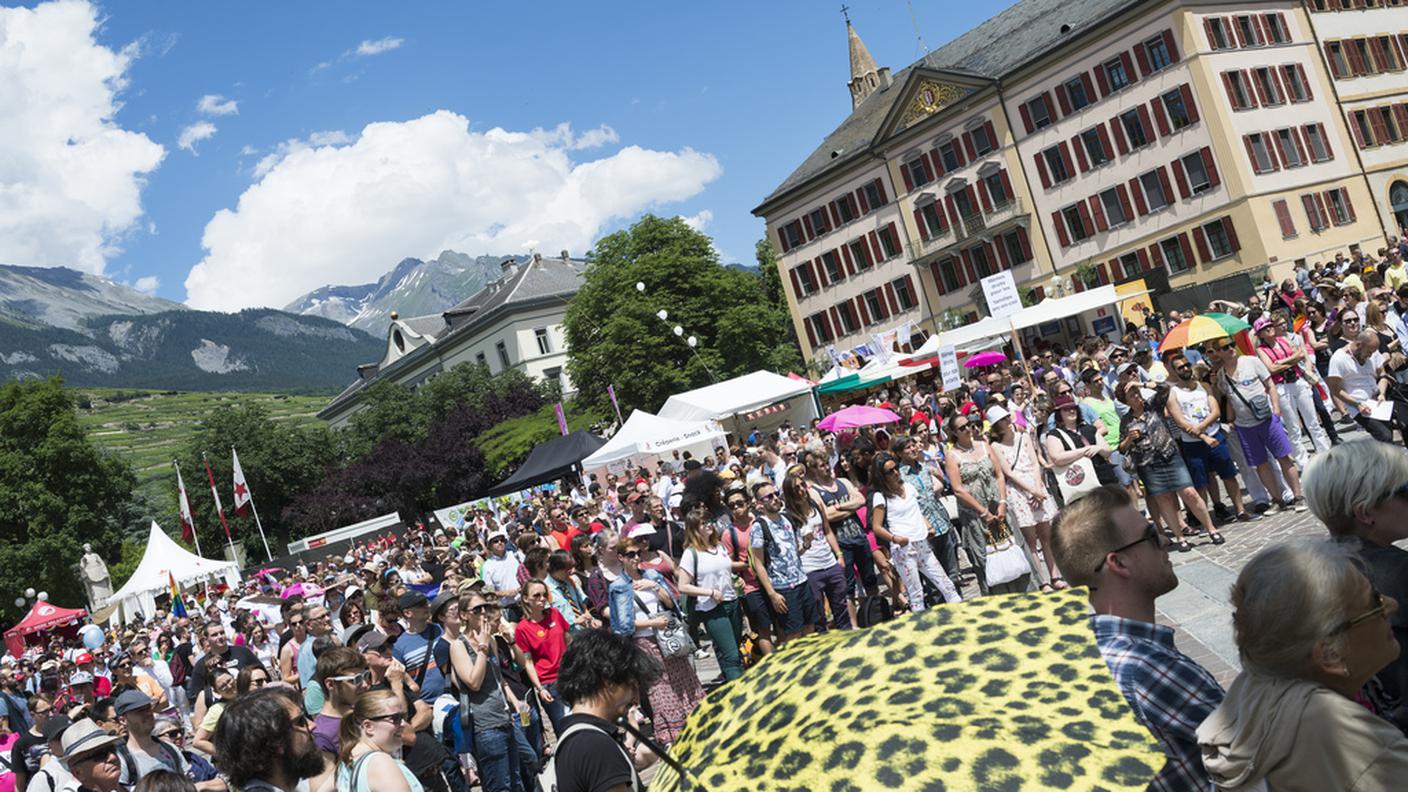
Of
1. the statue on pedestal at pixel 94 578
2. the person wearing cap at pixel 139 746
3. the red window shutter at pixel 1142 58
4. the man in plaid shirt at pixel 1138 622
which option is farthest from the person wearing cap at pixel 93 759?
the statue on pedestal at pixel 94 578

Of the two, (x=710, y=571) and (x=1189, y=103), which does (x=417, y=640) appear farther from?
(x=1189, y=103)

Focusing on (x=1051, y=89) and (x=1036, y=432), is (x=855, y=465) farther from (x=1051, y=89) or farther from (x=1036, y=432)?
(x=1051, y=89)

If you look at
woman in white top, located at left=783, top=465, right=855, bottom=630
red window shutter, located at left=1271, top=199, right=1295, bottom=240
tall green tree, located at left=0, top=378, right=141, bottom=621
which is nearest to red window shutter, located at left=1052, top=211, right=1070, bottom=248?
red window shutter, located at left=1271, top=199, right=1295, bottom=240

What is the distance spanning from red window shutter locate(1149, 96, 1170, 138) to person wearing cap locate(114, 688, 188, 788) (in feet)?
148

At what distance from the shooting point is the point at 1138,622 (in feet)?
9.50

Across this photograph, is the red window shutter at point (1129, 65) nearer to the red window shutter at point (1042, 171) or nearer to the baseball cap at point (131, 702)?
the red window shutter at point (1042, 171)

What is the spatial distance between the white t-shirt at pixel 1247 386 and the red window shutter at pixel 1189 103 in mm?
37039

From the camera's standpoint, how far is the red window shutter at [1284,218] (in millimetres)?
43375

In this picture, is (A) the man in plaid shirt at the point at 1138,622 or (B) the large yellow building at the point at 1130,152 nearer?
(A) the man in plaid shirt at the point at 1138,622

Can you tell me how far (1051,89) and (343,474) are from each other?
46951 mm

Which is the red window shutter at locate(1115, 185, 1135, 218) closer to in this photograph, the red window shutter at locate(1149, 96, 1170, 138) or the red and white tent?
the red window shutter at locate(1149, 96, 1170, 138)

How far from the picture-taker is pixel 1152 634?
291 cm

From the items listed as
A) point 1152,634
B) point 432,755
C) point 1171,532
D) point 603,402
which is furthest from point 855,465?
point 603,402

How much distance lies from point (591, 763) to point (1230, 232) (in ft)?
148
